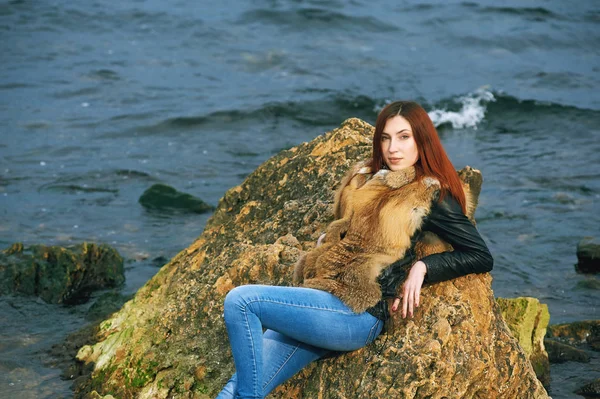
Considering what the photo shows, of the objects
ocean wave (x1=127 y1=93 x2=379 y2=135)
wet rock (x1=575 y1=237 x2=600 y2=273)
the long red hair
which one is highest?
the long red hair

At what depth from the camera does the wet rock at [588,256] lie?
10203 mm

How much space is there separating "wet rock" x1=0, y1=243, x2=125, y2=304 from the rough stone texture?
2054 millimetres

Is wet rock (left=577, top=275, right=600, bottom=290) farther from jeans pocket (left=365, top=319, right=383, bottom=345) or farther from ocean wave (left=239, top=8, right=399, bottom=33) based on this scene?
ocean wave (left=239, top=8, right=399, bottom=33)

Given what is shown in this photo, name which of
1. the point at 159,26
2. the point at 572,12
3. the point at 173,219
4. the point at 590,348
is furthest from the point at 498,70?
the point at 590,348

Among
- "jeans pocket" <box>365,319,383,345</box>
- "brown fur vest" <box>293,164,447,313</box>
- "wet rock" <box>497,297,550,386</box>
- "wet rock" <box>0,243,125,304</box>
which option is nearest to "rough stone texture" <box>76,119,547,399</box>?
"jeans pocket" <box>365,319,383,345</box>

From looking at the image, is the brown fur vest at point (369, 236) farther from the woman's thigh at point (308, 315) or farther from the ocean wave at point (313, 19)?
the ocean wave at point (313, 19)

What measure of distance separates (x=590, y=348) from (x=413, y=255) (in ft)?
12.4

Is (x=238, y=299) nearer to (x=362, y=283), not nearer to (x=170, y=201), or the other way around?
(x=362, y=283)

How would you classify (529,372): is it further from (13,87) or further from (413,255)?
(13,87)

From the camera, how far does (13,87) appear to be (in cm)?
1814

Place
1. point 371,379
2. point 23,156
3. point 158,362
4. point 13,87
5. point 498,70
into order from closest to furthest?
1. point 371,379
2. point 158,362
3. point 23,156
4. point 13,87
5. point 498,70

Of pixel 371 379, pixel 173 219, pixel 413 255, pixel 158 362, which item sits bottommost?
pixel 173 219

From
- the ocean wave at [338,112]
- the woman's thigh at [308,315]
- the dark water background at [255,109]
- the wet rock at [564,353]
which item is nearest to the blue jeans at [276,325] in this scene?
the woman's thigh at [308,315]

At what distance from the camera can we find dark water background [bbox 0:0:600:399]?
10.8 meters
